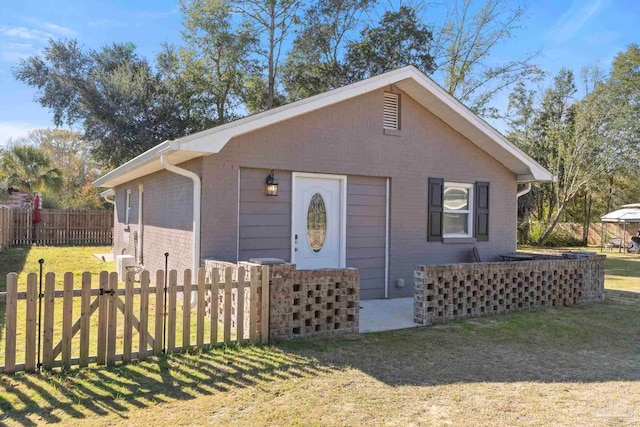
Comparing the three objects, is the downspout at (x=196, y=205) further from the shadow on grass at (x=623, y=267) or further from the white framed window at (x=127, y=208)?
the shadow on grass at (x=623, y=267)

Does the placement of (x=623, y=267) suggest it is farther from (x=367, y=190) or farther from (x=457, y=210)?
(x=367, y=190)

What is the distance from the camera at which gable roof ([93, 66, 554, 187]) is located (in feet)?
22.4

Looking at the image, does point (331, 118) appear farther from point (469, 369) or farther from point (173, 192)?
point (469, 369)

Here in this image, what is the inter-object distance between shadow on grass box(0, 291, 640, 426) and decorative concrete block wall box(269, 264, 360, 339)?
21 cm

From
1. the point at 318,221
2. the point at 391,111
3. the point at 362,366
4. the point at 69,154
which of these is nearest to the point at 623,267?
the point at 391,111

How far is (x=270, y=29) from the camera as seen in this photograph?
2336 cm

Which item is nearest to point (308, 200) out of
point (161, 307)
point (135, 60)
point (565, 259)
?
point (161, 307)

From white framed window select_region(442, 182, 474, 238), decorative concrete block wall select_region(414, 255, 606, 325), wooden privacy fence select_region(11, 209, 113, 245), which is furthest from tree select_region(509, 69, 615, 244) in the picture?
wooden privacy fence select_region(11, 209, 113, 245)

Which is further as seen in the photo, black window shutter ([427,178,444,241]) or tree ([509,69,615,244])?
tree ([509,69,615,244])

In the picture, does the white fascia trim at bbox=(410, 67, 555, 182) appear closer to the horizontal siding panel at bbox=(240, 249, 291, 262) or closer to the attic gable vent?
the attic gable vent

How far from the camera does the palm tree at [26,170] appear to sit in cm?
2284

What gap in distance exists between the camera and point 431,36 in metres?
22.5

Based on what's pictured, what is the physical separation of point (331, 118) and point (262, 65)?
17172mm

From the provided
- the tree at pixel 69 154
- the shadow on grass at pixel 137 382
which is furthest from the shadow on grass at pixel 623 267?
the tree at pixel 69 154
